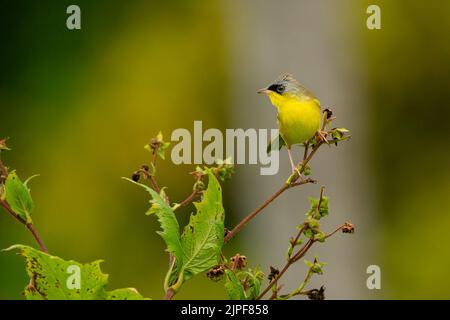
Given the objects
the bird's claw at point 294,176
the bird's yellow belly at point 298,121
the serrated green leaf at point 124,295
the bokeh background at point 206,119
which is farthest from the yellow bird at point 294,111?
the bokeh background at point 206,119

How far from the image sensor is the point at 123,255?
293cm

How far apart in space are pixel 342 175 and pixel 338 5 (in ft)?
1.94

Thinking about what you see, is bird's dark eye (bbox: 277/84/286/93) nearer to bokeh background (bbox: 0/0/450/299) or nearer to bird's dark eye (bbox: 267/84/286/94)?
bird's dark eye (bbox: 267/84/286/94)

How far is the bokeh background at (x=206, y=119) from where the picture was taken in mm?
2582

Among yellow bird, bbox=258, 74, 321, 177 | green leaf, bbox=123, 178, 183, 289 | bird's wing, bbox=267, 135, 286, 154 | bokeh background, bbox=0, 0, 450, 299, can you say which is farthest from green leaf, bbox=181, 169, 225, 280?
bokeh background, bbox=0, 0, 450, 299

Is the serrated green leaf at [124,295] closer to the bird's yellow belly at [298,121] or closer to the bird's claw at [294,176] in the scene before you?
the bird's claw at [294,176]

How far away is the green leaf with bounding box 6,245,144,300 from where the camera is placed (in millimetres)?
461

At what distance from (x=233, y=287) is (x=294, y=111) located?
300mm

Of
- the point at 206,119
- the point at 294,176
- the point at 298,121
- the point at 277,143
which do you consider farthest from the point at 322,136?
the point at 206,119

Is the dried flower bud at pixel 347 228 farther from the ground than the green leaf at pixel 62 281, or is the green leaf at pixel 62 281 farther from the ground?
the dried flower bud at pixel 347 228

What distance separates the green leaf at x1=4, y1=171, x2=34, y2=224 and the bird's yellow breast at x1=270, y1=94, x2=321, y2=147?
0.23 m
